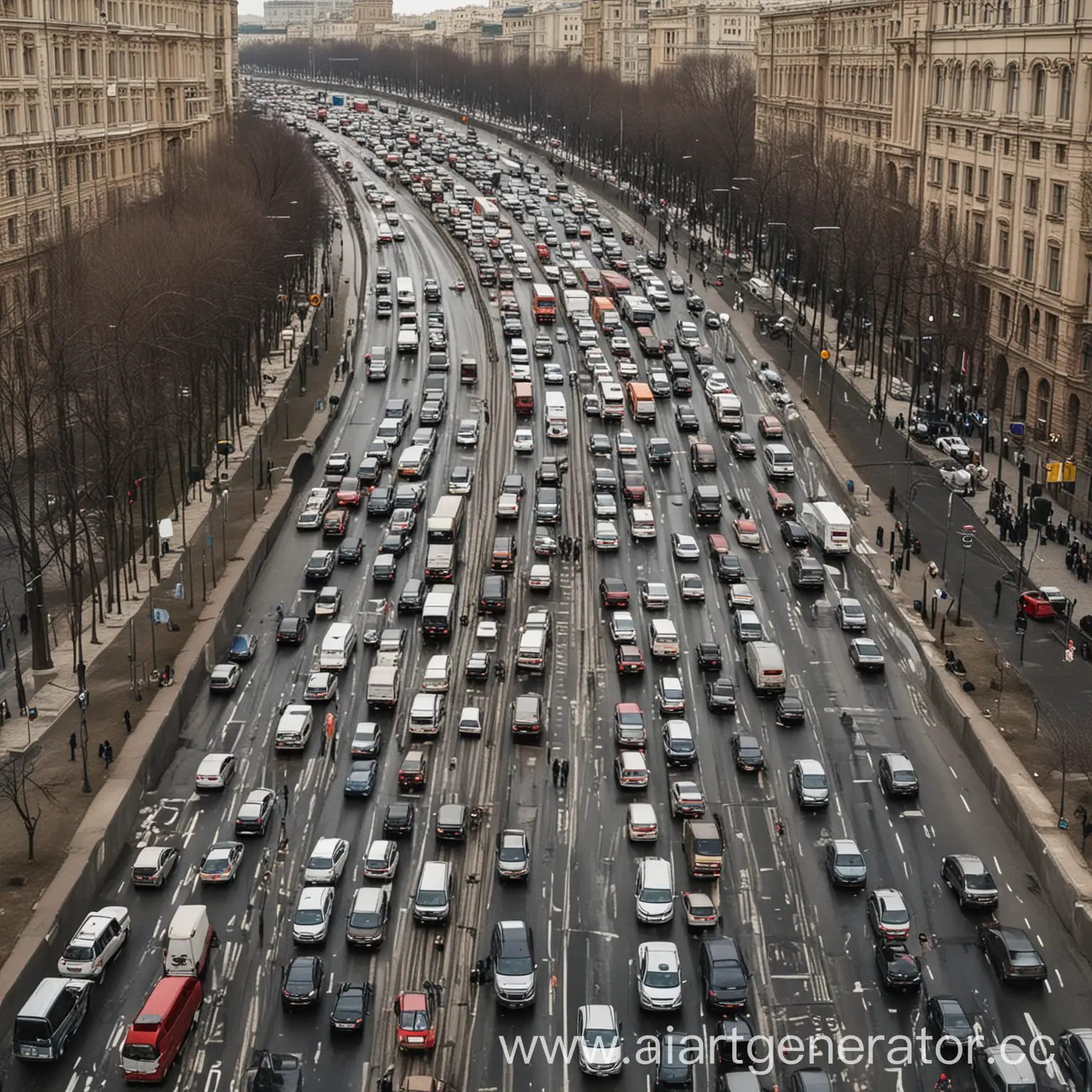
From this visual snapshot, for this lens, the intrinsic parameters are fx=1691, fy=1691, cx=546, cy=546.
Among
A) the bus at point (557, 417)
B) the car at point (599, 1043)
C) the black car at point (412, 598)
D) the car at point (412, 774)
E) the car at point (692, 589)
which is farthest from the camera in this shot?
the bus at point (557, 417)

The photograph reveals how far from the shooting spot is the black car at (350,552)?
308ft

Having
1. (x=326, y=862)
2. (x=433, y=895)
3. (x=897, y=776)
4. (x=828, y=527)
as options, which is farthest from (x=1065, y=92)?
(x=326, y=862)

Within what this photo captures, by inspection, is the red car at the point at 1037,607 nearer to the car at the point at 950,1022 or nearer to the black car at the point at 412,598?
the black car at the point at 412,598

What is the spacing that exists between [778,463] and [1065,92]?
3123 centimetres

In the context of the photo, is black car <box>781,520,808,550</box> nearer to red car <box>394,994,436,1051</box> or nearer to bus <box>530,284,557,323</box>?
red car <box>394,994,436,1051</box>

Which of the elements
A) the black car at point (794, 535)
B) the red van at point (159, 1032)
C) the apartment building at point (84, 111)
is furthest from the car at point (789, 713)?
the apartment building at point (84, 111)

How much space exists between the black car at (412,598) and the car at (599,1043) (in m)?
36.9

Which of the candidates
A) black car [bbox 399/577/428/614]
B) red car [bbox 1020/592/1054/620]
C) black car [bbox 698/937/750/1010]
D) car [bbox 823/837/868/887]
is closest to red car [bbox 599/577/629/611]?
black car [bbox 399/577/428/614]

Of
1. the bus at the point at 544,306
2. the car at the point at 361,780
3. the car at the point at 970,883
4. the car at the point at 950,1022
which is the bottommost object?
the car at the point at 950,1022

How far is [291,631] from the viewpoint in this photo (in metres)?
83.4

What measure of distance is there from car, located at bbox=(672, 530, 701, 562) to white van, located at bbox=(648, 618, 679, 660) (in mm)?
11338

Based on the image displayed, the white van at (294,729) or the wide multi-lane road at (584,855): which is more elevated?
the white van at (294,729)

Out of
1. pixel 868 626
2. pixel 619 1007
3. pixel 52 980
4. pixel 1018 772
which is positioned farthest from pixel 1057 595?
pixel 52 980

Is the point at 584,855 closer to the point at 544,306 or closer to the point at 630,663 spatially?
the point at 630,663
